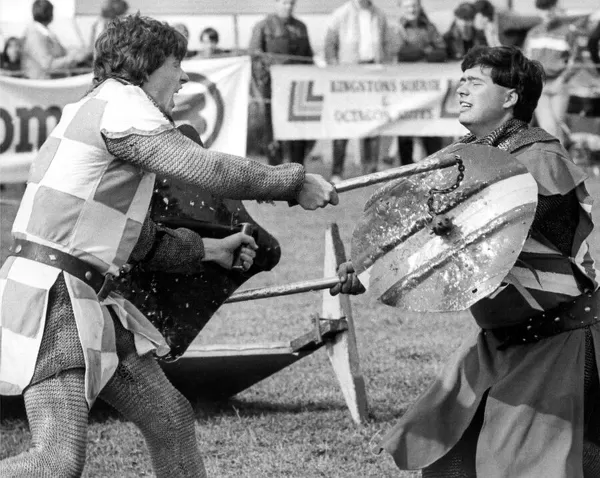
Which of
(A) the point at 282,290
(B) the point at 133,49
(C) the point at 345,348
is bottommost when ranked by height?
(C) the point at 345,348

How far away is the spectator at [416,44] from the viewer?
12.3 metres

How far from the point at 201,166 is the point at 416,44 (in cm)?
920

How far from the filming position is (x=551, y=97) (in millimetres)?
13258

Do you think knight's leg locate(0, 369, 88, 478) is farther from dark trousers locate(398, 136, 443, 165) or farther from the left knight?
dark trousers locate(398, 136, 443, 165)

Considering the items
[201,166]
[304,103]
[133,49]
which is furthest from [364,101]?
[201,166]

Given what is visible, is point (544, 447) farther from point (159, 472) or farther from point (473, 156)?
point (159, 472)

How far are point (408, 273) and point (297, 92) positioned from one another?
780cm

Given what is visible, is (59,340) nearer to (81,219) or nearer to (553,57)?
→ (81,219)

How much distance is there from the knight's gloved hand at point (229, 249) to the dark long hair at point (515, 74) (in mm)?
964

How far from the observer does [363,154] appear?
12.6m

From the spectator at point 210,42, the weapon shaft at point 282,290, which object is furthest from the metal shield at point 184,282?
the spectator at point 210,42

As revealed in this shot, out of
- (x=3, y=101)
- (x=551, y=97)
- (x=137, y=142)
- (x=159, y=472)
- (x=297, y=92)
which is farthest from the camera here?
(x=551, y=97)

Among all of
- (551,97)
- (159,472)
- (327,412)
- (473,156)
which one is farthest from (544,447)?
(551,97)

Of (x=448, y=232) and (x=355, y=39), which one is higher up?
Result: (x=448, y=232)
